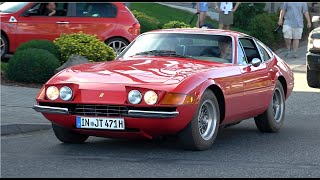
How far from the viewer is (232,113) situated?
9.46m

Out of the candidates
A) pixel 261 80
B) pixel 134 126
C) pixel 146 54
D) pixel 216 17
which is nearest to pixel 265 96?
pixel 261 80

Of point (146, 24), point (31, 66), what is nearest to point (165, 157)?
point (31, 66)

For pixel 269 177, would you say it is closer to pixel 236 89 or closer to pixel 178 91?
pixel 178 91

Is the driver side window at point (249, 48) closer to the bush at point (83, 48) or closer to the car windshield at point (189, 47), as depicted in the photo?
the car windshield at point (189, 47)

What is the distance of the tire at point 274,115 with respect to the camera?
1049cm

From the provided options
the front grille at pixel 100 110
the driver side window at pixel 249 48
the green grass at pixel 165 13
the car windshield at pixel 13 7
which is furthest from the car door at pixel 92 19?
the front grille at pixel 100 110

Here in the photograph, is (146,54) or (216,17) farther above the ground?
(146,54)

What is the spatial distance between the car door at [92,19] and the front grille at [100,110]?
30.8ft

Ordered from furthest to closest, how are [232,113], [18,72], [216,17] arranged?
[216,17]
[18,72]
[232,113]

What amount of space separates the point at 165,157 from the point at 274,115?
107 inches

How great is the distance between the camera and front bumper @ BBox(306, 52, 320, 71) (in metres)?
15.6

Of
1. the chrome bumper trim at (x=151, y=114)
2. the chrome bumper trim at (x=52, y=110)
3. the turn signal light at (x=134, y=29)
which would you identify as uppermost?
the chrome bumper trim at (x=151, y=114)

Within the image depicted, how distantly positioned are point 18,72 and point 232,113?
5743 millimetres

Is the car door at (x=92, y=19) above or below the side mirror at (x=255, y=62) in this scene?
below
